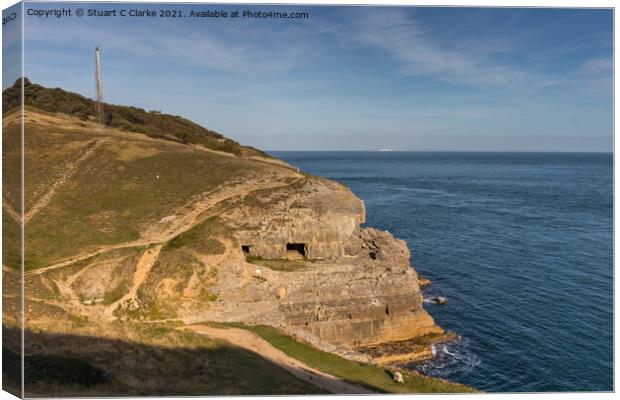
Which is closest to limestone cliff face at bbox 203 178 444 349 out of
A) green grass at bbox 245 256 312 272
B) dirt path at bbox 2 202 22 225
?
green grass at bbox 245 256 312 272

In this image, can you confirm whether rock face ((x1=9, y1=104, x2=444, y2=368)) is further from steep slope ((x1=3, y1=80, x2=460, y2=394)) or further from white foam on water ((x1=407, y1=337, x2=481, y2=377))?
white foam on water ((x1=407, y1=337, x2=481, y2=377))

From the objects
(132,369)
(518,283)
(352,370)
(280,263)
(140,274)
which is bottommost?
(518,283)

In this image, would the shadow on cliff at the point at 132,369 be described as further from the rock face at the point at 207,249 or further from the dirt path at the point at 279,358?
the rock face at the point at 207,249

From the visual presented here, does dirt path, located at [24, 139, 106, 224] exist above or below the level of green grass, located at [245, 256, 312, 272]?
above

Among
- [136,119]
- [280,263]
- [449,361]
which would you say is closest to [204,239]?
[280,263]

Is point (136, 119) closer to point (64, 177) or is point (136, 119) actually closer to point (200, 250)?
point (64, 177)

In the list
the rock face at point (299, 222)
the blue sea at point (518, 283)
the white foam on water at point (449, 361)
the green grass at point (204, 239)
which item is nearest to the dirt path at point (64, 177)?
the green grass at point (204, 239)
